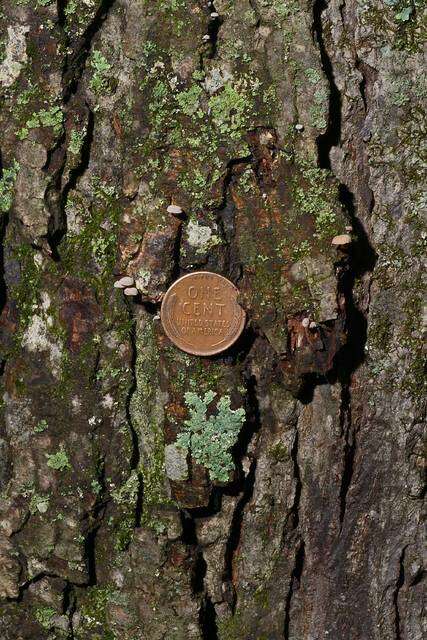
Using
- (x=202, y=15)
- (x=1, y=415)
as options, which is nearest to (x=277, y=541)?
(x=1, y=415)

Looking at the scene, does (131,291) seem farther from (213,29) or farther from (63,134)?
(213,29)

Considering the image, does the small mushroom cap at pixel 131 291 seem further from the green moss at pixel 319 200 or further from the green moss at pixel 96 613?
the green moss at pixel 96 613

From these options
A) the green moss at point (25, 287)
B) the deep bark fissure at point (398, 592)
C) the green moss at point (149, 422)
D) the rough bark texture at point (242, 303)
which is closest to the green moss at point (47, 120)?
the rough bark texture at point (242, 303)

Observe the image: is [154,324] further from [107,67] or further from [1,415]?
[107,67]

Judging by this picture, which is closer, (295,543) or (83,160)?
(83,160)

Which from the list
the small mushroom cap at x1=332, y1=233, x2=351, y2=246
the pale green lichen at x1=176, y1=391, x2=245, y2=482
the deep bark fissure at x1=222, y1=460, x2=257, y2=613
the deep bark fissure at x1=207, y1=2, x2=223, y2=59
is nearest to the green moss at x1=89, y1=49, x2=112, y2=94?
the deep bark fissure at x1=207, y1=2, x2=223, y2=59

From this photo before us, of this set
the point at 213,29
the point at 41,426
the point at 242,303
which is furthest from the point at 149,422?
the point at 213,29
